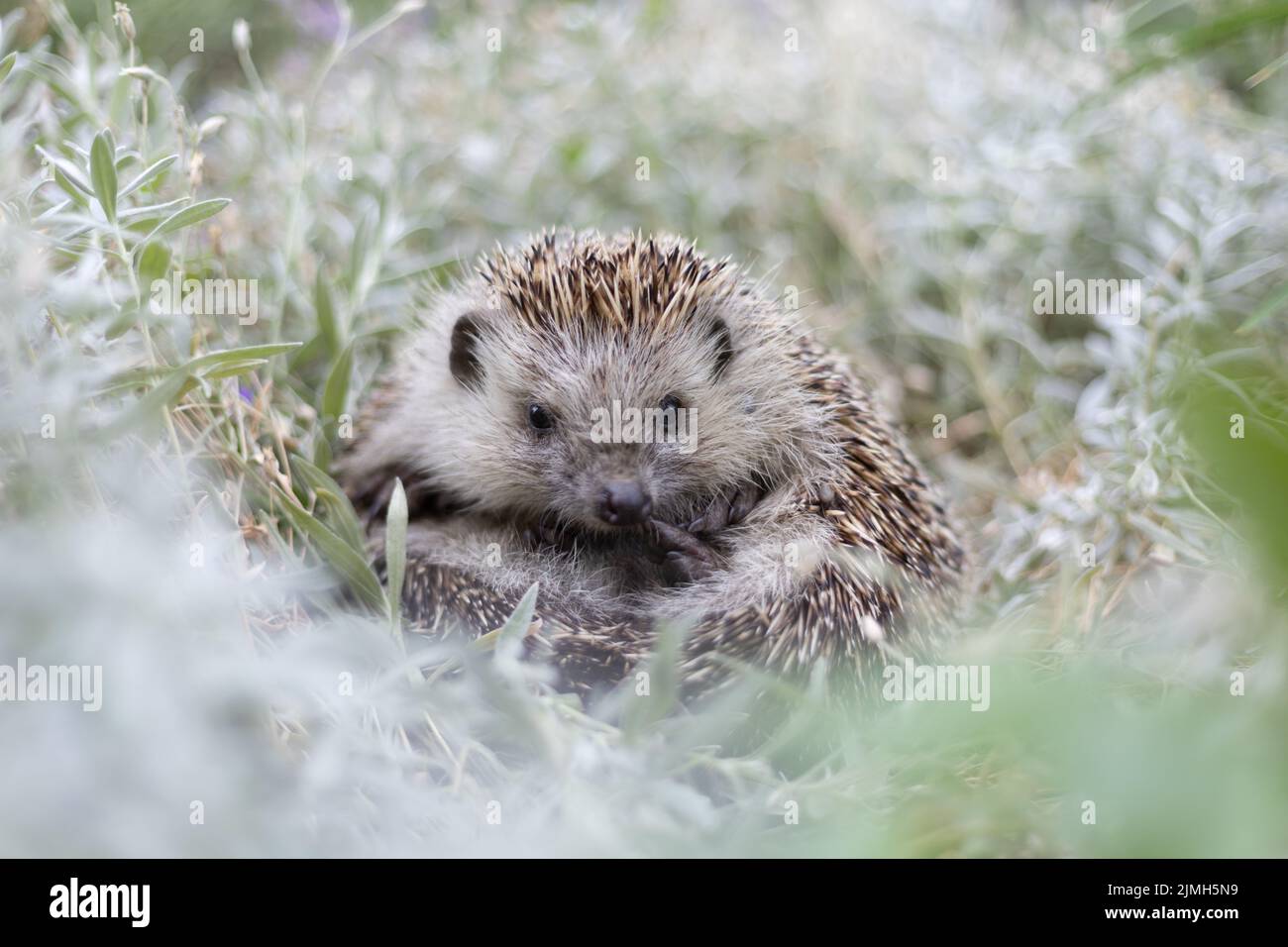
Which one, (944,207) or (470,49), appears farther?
(470,49)

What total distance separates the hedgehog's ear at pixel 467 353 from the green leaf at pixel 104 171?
2.79ft

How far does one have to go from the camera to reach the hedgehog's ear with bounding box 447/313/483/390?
8.47 ft

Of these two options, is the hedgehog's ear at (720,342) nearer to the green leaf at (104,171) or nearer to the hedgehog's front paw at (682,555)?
the hedgehog's front paw at (682,555)

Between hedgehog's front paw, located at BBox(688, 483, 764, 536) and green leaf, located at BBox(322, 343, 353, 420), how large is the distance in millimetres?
897

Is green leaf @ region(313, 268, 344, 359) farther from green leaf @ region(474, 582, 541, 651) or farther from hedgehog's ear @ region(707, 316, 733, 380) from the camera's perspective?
green leaf @ region(474, 582, 541, 651)

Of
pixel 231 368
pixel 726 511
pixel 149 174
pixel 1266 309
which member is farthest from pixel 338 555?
pixel 1266 309

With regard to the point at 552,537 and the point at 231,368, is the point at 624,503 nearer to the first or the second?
the point at 552,537

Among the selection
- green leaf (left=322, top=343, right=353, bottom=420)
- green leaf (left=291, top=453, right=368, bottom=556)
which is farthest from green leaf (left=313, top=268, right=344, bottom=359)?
green leaf (left=291, top=453, right=368, bottom=556)

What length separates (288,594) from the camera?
1.96 meters

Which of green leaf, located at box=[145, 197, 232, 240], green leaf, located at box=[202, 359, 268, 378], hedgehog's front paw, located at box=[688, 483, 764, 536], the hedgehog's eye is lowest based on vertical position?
→ hedgehog's front paw, located at box=[688, 483, 764, 536]

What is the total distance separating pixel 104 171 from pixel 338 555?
0.83 meters
